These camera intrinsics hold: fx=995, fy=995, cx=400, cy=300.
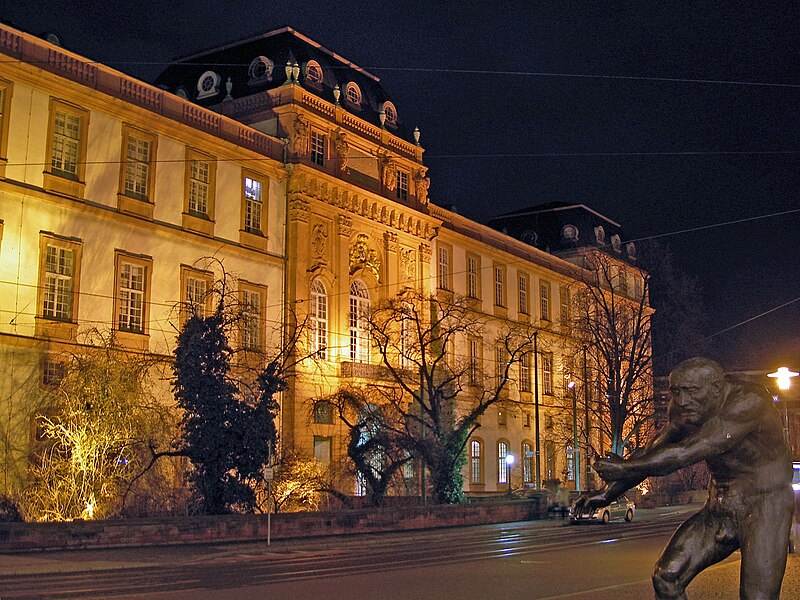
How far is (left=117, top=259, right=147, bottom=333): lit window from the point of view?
37.2 m

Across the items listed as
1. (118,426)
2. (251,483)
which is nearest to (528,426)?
(251,483)

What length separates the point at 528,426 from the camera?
64250 mm

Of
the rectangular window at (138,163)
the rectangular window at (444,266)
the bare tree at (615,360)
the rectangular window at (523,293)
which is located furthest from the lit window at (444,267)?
the rectangular window at (138,163)

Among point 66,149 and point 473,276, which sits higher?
point 473,276

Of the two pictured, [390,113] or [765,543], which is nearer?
[765,543]

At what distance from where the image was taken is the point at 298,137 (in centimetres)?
4566

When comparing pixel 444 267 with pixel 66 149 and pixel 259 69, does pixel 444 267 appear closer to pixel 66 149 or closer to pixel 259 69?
pixel 259 69

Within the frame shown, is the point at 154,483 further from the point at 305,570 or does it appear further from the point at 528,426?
the point at 528,426

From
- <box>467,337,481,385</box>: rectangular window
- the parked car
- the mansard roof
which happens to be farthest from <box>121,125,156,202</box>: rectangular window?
<box>467,337,481,385</box>: rectangular window

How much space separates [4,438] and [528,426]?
128 ft

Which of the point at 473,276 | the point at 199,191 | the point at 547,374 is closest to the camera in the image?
the point at 199,191

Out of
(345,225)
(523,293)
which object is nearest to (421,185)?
(345,225)

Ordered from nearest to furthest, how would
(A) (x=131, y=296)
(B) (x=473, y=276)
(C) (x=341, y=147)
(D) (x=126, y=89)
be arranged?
(A) (x=131, y=296)
(D) (x=126, y=89)
(C) (x=341, y=147)
(B) (x=473, y=276)

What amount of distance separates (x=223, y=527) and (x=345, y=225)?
75.8 feet
